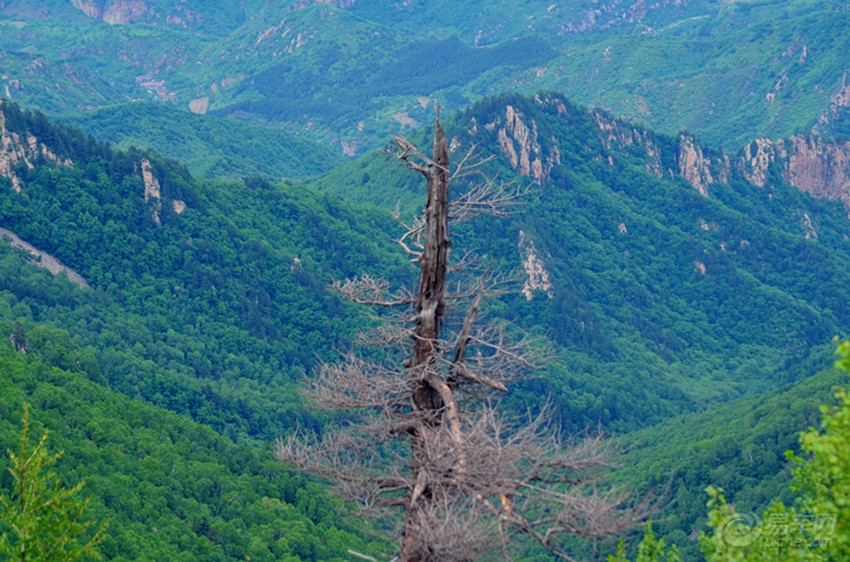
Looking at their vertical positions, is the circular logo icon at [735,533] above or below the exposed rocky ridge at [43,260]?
above

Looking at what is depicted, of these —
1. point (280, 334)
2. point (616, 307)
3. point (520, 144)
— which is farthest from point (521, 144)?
point (280, 334)

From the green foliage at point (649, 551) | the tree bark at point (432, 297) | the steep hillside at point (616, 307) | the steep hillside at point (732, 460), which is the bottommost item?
the steep hillside at point (616, 307)

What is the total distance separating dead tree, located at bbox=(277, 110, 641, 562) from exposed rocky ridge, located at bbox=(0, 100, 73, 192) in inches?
4179

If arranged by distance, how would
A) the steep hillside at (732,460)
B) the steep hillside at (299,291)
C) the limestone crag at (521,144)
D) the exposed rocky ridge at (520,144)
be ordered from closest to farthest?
the steep hillside at (732,460) < the steep hillside at (299,291) < the exposed rocky ridge at (520,144) < the limestone crag at (521,144)

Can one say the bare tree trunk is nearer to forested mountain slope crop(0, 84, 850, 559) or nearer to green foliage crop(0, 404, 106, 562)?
green foliage crop(0, 404, 106, 562)

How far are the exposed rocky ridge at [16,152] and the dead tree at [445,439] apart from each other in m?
106

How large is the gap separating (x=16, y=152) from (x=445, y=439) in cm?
11254

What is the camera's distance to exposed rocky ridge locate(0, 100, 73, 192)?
403ft

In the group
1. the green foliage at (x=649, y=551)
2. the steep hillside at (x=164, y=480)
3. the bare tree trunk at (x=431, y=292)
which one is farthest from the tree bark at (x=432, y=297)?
the steep hillside at (x=164, y=480)

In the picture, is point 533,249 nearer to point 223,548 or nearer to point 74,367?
point 74,367

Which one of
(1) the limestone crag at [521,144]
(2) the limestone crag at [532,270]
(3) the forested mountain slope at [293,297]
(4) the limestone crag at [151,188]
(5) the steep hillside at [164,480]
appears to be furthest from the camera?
(1) the limestone crag at [521,144]

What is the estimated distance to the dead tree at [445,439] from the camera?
64.8 feet

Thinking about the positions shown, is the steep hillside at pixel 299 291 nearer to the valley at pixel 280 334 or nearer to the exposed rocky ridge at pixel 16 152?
the exposed rocky ridge at pixel 16 152

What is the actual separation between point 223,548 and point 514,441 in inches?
2028
